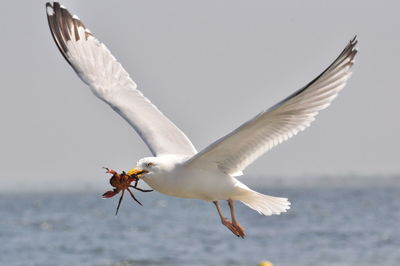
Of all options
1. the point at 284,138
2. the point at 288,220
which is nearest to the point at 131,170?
the point at 284,138

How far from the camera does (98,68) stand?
9797mm

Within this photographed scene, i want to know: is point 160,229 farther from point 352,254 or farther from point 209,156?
point 209,156

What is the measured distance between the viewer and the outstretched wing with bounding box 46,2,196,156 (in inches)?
363

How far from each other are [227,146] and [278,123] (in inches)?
19.0

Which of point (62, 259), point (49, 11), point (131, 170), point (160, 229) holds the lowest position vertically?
point (131, 170)

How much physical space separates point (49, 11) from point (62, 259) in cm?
1362

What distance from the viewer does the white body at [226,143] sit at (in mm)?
7023

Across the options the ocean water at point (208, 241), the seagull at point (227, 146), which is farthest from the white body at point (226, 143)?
the ocean water at point (208, 241)

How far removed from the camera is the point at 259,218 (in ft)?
115

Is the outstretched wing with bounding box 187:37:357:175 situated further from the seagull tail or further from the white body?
the seagull tail

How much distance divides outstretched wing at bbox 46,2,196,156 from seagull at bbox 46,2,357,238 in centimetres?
2

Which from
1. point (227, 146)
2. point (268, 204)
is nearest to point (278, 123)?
point (227, 146)

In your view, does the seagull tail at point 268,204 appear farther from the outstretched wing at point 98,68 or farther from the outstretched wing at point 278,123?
the outstretched wing at point 98,68

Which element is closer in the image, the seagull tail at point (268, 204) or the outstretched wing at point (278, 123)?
the outstretched wing at point (278, 123)
